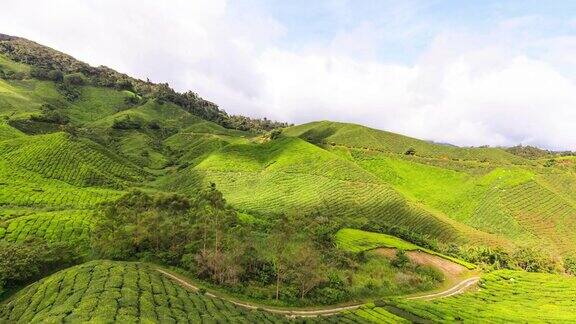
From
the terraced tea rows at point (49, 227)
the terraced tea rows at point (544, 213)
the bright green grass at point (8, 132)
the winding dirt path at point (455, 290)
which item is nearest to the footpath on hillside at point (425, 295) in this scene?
the winding dirt path at point (455, 290)

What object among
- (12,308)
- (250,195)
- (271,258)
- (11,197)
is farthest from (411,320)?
(11,197)

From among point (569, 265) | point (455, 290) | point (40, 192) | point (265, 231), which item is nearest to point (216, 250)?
point (265, 231)

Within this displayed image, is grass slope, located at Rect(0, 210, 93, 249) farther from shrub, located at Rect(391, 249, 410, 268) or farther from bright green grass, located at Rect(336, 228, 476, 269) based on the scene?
shrub, located at Rect(391, 249, 410, 268)

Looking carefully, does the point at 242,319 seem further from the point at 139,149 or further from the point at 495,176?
the point at 139,149

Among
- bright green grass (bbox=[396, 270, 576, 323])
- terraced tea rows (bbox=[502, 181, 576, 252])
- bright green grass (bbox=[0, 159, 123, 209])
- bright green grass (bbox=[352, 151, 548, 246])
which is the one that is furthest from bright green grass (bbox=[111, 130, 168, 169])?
terraced tea rows (bbox=[502, 181, 576, 252])

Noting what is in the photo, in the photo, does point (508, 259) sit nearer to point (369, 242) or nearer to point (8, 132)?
point (369, 242)

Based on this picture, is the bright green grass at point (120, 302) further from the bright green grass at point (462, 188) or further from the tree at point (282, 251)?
the bright green grass at point (462, 188)
